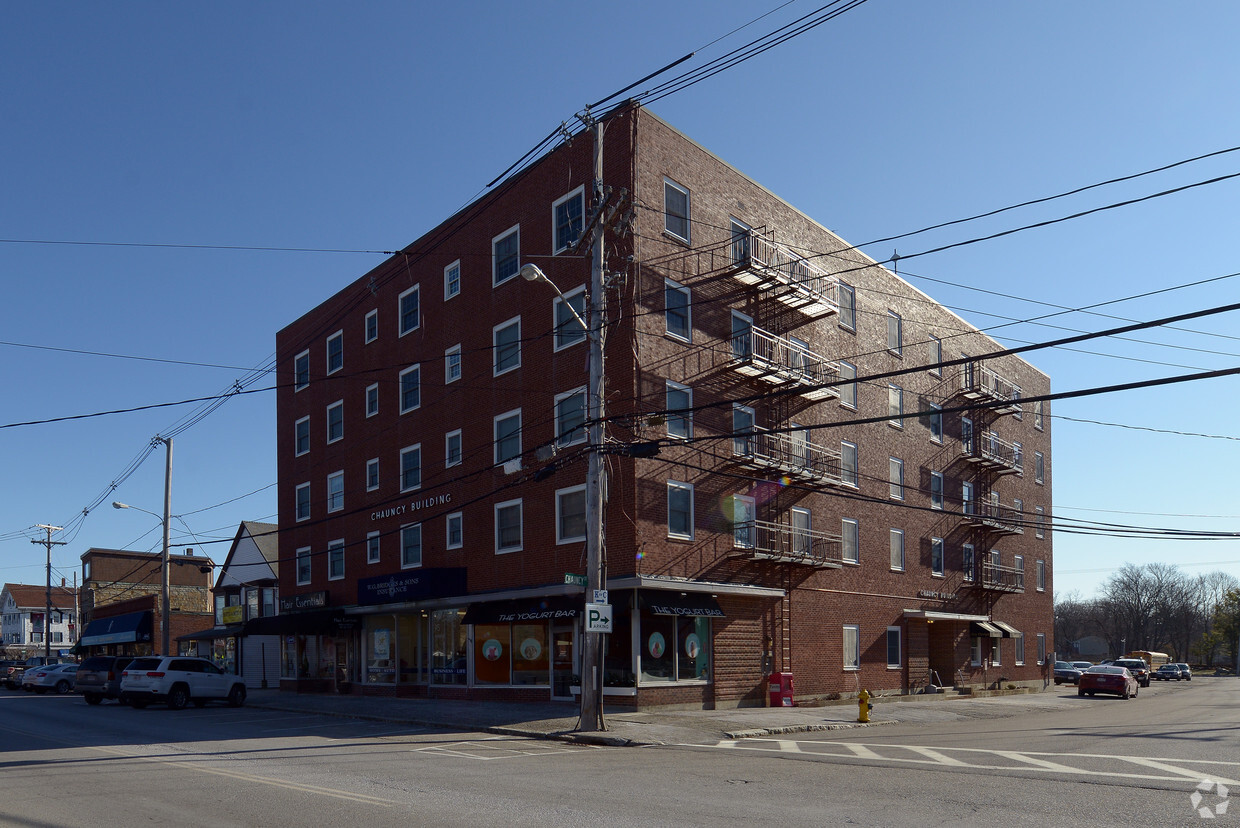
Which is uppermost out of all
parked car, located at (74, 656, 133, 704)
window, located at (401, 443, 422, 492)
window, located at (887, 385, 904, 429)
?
window, located at (887, 385, 904, 429)

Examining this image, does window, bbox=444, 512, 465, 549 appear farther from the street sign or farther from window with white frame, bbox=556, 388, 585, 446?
the street sign

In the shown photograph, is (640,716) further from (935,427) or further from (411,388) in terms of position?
(935,427)

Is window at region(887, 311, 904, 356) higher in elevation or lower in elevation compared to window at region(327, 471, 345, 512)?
higher

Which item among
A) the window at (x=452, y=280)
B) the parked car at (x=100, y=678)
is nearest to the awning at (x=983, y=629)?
the window at (x=452, y=280)

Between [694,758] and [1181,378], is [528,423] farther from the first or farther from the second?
[1181,378]

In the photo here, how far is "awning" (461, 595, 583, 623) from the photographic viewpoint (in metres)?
26.2

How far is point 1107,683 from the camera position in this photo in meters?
42.0

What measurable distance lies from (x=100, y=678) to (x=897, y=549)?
2826 centimetres

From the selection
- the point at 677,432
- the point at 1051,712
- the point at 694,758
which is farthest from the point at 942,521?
the point at 694,758

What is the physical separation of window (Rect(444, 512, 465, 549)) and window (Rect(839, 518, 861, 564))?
492 inches

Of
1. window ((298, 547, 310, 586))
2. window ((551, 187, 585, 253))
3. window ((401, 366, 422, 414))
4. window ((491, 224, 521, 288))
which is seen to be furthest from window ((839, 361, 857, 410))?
window ((298, 547, 310, 586))

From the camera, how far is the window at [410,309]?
117ft

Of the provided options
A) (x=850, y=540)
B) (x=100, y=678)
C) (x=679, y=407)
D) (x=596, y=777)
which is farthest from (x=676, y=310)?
(x=100, y=678)

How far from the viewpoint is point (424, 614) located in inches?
1313
